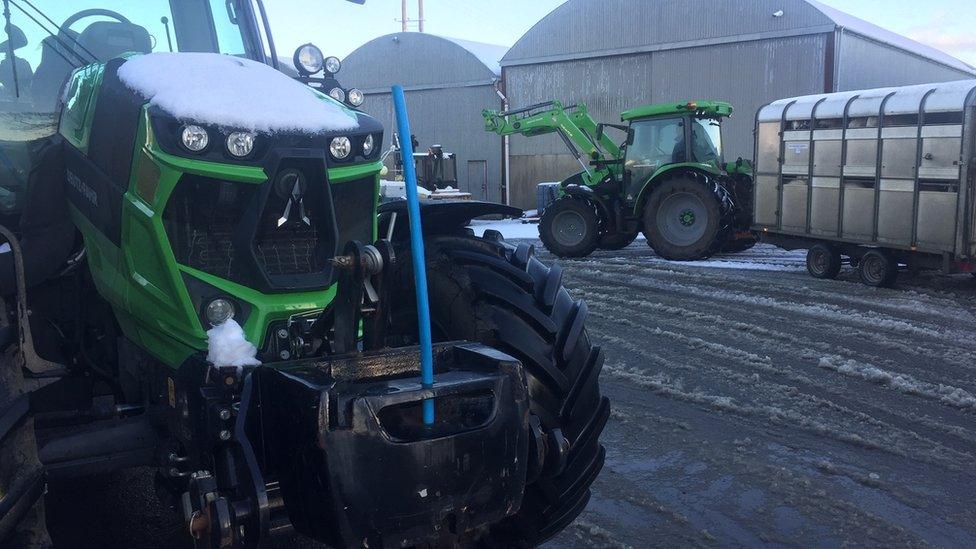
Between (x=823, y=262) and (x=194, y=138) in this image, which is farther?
(x=823, y=262)

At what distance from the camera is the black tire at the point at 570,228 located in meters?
14.2

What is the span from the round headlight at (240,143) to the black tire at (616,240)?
12.6 m

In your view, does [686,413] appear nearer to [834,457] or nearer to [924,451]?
[834,457]

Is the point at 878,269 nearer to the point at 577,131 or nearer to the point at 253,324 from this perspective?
the point at 577,131

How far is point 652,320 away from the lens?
27.6ft

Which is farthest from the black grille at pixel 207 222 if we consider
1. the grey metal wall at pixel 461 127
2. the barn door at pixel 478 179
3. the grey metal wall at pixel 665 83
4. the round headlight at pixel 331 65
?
the barn door at pixel 478 179

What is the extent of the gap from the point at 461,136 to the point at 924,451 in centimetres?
2351

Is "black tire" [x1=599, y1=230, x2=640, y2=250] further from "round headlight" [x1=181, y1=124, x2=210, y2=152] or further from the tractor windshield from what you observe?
"round headlight" [x1=181, y1=124, x2=210, y2=152]

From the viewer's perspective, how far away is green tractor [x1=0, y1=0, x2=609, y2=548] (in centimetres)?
199

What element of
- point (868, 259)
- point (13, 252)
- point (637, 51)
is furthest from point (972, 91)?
point (637, 51)

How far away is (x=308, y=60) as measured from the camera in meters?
3.38

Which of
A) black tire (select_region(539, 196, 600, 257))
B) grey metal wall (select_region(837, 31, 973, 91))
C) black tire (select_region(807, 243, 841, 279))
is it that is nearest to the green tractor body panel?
black tire (select_region(807, 243, 841, 279))

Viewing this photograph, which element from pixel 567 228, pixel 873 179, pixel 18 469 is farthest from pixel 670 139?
pixel 18 469

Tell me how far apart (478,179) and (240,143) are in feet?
81.7
